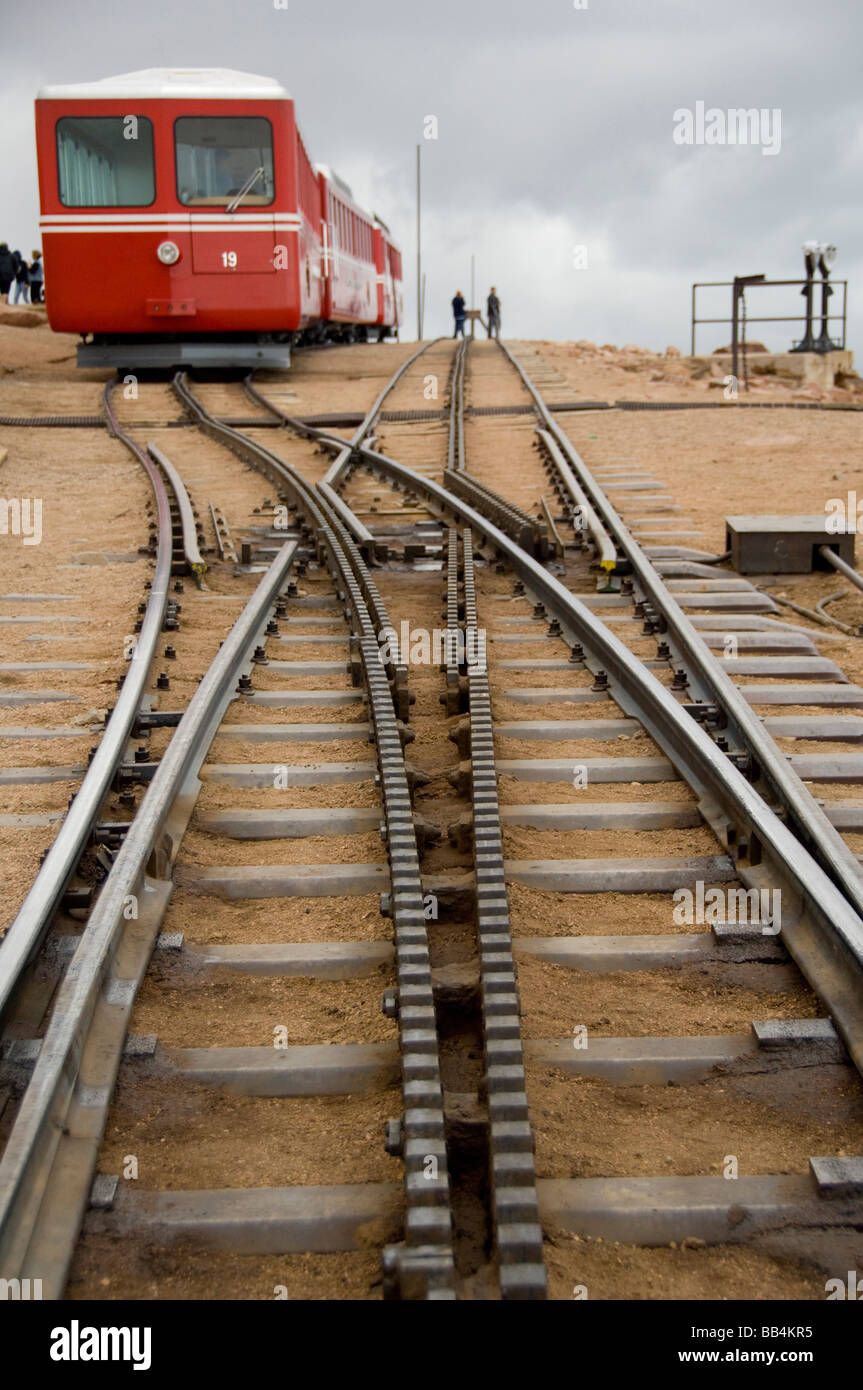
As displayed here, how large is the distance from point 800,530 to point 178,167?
38.4 ft

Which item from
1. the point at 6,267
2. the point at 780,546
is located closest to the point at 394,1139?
the point at 780,546

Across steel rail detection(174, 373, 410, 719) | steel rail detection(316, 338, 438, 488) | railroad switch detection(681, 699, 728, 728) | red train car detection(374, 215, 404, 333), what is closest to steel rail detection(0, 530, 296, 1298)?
steel rail detection(174, 373, 410, 719)

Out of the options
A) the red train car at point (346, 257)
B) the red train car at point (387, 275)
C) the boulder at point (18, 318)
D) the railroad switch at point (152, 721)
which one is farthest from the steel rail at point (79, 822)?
the red train car at point (387, 275)

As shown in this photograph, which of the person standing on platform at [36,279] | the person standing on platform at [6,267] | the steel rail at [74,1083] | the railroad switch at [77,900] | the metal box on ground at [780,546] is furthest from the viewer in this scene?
the person standing on platform at [36,279]

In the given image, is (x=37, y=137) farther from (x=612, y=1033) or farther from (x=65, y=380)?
(x=612, y=1033)

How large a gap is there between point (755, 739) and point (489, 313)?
35.7 meters

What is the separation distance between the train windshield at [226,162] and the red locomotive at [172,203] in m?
0.01

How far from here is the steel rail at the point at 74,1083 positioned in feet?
8.62

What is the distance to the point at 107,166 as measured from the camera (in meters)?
17.5

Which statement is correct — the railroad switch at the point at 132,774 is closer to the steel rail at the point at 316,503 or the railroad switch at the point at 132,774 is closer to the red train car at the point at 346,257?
the steel rail at the point at 316,503

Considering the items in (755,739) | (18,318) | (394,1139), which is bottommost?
(394,1139)

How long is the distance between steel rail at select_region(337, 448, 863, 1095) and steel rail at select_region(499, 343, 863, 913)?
0.19ft

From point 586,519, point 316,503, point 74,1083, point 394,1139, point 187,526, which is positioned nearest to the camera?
point 394,1139

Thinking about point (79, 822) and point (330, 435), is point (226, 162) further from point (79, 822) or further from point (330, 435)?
point (79, 822)
